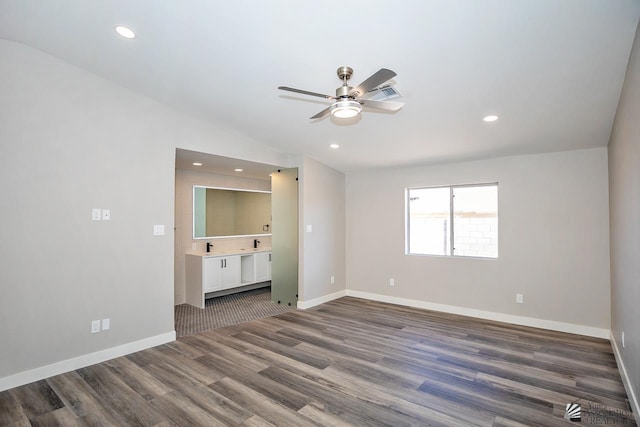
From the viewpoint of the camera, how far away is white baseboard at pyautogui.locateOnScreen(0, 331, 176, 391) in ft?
9.41

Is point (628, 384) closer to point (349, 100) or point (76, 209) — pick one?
point (349, 100)

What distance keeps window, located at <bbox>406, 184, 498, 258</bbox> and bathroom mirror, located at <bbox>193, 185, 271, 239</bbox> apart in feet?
10.4

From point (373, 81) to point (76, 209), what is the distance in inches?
122

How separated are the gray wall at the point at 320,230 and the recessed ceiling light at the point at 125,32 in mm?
3065

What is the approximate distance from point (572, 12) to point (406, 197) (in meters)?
3.88

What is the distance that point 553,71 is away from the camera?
8.27ft

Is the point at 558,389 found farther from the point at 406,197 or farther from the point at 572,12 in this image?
the point at 406,197

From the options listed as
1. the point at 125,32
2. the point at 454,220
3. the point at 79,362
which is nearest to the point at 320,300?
the point at 454,220

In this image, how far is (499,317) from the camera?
4.69 m

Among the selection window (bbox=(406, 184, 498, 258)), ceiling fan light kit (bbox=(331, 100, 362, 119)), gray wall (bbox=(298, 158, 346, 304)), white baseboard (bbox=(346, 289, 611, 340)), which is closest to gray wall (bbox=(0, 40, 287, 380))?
gray wall (bbox=(298, 158, 346, 304))

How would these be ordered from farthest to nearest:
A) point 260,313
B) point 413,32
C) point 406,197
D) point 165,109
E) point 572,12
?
1. point 406,197
2. point 260,313
3. point 165,109
4. point 413,32
5. point 572,12

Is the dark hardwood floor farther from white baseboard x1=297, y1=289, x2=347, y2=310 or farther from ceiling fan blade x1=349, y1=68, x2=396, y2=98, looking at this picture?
ceiling fan blade x1=349, y1=68, x2=396, y2=98

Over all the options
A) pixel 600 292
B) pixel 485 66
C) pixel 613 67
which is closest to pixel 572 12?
pixel 485 66

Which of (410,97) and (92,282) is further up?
(410,97)
